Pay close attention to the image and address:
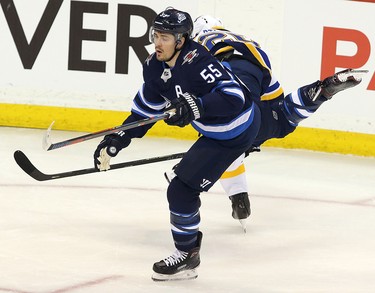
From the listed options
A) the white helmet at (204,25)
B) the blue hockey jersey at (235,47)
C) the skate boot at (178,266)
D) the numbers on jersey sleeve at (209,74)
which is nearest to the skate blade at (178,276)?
the skate boot at (178,266)

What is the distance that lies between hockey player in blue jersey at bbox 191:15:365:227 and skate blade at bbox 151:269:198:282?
790mm

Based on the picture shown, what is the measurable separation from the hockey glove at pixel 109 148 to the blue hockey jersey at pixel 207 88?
0.69ft

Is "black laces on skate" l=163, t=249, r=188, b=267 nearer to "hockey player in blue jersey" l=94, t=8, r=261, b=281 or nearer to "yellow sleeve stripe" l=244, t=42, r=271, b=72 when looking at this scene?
"hockey player in blue jersey" l=94, t=8, r=261, b=281

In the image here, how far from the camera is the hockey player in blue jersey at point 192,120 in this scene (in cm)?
351

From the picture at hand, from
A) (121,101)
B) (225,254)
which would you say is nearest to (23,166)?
(225,254)

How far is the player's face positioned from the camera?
11.6ft

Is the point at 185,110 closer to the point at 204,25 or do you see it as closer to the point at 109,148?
the point at 109,148

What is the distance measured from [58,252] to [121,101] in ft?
8.27

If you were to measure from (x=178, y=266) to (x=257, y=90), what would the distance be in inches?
40.2

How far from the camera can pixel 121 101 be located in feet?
20.5

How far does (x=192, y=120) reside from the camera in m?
3.43

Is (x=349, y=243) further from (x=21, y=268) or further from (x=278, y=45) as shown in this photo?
(x=278, y=45)

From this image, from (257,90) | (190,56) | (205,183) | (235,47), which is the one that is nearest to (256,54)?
(235,47)

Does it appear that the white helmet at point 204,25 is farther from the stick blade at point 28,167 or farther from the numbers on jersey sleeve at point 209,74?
the numbers on jersey sleeve at point 209,74
